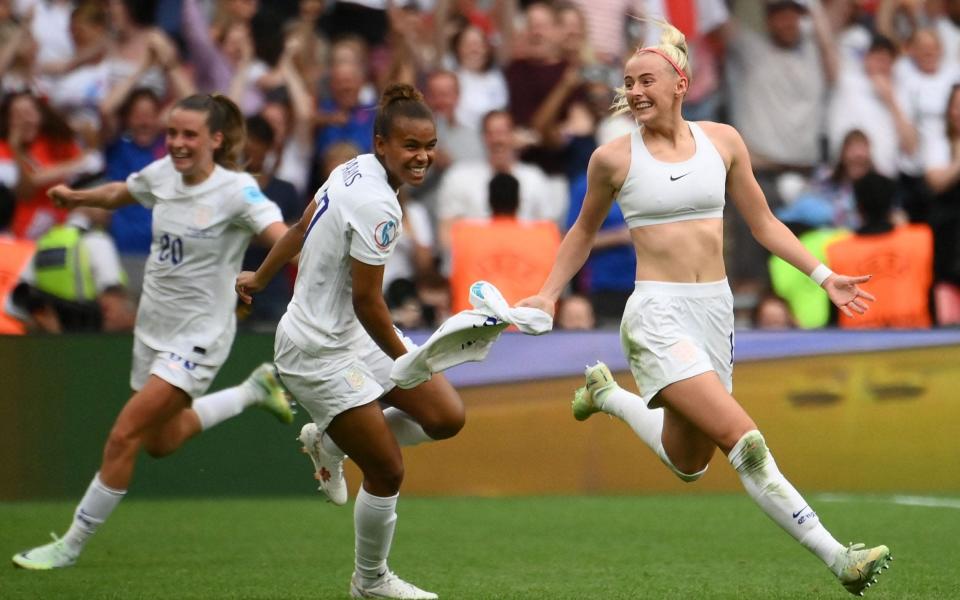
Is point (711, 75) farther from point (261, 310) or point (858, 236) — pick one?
point (261, 310)

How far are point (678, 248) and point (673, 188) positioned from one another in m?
0.26

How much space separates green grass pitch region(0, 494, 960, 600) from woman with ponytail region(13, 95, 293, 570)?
62cm

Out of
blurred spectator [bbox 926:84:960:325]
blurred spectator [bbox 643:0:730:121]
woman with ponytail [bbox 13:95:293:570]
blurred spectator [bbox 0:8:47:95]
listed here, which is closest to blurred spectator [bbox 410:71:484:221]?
blurred spectator [bbox 643:0:730:121]

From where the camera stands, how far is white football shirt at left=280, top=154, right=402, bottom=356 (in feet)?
21.1

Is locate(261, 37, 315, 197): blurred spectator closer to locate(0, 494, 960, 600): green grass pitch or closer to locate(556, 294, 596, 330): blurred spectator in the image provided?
locate(556, 294, 596, 330): blurred spectator

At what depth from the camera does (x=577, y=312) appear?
11.8 m

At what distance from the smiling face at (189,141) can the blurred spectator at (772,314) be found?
17.0 ft

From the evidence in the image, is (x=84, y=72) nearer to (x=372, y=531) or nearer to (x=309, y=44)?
(x=309, y=44)

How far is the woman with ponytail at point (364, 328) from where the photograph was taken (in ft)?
21.1

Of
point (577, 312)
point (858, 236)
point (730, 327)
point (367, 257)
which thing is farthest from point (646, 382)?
point (858, 236)

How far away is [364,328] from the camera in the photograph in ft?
21.9

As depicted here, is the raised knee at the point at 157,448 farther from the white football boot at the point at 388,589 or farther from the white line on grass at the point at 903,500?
the white line on grass at the point at 903,500

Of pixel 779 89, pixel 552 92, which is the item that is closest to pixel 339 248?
pixel 552 92

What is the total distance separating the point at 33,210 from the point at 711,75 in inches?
236
